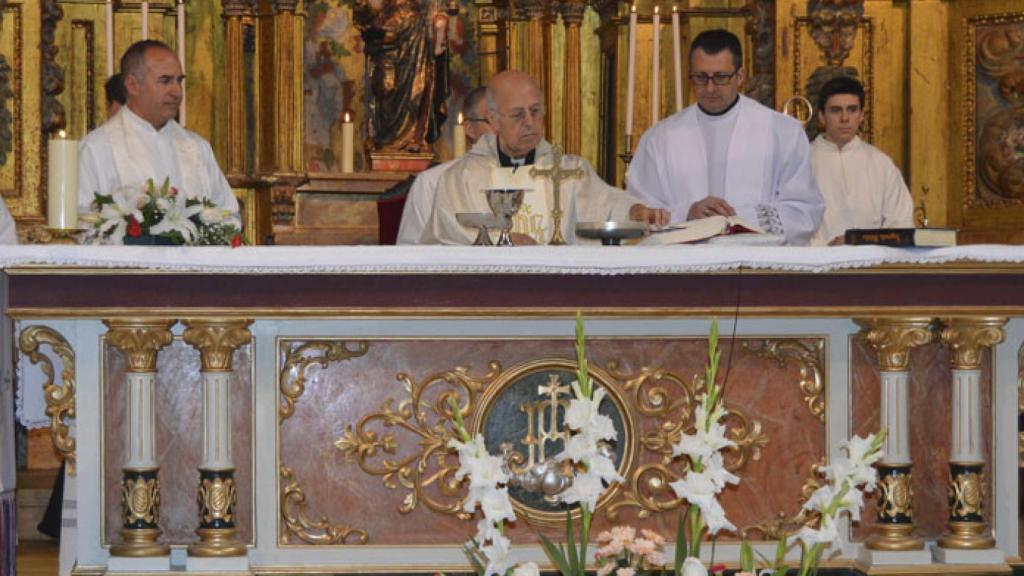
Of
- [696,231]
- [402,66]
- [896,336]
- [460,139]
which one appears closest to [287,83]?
[402,66]

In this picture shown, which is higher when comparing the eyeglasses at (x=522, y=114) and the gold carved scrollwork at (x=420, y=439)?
the eyeglasses at (x=522, y=114)

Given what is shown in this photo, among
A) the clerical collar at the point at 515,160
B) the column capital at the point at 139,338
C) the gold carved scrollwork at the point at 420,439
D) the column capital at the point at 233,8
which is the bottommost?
the gold carved scrollwork at the point at 420,439

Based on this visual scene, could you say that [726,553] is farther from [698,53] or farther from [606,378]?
[698,53]

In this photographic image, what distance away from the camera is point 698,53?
645 cm

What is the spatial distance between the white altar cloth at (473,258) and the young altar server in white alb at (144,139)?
107 centimetres

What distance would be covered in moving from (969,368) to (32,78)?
16.3 ft

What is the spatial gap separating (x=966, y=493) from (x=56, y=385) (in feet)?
9.56

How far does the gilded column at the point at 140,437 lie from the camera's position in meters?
5.23

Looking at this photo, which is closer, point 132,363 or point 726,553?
point 132,363

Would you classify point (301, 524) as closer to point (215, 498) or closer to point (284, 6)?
point (215, 498)

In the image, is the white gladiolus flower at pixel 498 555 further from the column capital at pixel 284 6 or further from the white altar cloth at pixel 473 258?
the column capital at pixel 284 6

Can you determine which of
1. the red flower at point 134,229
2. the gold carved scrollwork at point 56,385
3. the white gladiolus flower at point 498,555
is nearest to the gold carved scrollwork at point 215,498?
the gold carved scrollwork at point 56,385

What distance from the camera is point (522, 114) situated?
6.21 m

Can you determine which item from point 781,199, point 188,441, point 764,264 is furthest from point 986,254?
point 188,441
